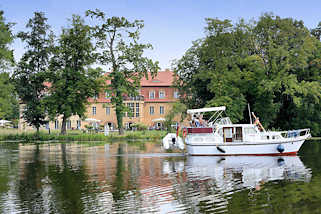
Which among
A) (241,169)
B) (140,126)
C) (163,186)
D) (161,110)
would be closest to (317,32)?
(140,126)

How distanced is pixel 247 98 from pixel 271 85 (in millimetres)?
6279

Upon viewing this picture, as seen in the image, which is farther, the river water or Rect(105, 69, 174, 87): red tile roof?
Rect(105, 69, 174, 87): red tile roof

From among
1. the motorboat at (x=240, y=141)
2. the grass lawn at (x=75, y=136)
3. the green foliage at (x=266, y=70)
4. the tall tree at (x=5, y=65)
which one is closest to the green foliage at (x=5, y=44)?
the tall tree at (x=5, y=65)

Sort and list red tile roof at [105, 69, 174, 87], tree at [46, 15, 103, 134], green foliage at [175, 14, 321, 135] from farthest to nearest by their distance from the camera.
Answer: red tile roof at [105, 69, 174, 87] → tree at [46, 15, 103, 134] → green foliage at [175, 14, 321, 135]

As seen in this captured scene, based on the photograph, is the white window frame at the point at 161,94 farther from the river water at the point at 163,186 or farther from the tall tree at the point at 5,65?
the river water at the point at 163,186

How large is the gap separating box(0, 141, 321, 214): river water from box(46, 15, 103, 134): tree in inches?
1236

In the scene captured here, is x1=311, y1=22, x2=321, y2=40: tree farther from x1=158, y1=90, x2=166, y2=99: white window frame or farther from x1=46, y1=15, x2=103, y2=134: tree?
x1=158, y1=90, x2=166, y2=99: white window frame

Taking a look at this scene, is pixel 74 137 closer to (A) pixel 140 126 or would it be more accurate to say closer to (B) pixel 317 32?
(A) pixel 140 126

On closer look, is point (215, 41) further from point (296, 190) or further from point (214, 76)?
point (296, 190)

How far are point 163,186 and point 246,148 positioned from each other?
14599 mm

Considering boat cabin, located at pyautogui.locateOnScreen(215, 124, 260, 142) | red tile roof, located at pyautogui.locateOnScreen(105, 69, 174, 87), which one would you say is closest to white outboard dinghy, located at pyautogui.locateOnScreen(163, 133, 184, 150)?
boat cabin, located at pyautogui.locateOnScreen(215, 124, 260, 142)

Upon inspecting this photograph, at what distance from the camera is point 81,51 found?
59.9 m

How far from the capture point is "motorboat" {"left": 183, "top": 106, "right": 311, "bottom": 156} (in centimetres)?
3075

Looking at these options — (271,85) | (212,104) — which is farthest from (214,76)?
(271,85)
